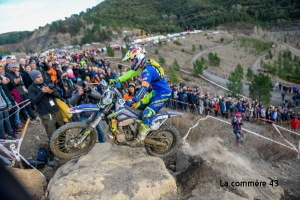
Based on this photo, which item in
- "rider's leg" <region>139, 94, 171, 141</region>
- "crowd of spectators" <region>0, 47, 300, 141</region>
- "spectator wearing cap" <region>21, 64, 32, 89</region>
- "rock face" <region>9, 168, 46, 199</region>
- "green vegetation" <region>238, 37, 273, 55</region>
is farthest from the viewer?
"green vegetation" <region>238, 37, 273, 55</region>

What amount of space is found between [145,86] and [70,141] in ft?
5.84

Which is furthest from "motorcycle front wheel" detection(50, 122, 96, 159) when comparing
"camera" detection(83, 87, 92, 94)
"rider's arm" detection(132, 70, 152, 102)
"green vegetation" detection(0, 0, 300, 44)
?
"green vegetation" detection(0, 0, 300, 44)

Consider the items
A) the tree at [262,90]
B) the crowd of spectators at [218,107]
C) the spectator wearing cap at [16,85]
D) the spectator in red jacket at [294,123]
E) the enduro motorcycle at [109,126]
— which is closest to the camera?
the enduro motorcycle at [109,126]

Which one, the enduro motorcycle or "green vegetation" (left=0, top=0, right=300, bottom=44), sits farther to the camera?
"green vegetation" (left=0, top=0, right=300, bottom=44)

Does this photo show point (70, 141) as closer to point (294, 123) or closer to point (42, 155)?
point (42, 155)

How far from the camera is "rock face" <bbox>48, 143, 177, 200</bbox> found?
14.0ft

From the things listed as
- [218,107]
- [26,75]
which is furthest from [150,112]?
[218,107]

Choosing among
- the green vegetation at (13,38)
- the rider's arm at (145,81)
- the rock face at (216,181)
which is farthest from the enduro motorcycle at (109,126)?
the green vegetation at (13,38)

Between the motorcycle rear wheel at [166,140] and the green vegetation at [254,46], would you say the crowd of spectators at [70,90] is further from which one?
the green vegetation at [254,46]

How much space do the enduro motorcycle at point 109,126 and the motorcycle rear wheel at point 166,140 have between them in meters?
0.08

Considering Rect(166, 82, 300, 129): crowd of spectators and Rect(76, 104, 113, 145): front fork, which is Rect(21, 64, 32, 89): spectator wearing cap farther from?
Rect(166, 82, 300, 129): crowd of spectators

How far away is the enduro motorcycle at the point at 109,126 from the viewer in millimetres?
4969

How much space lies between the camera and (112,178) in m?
4.61

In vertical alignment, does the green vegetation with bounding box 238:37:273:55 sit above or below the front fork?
below
